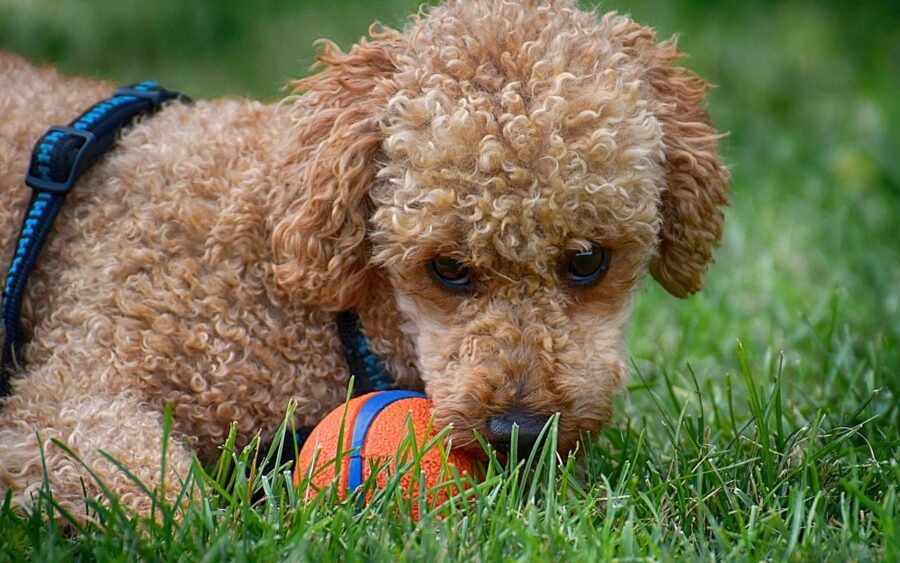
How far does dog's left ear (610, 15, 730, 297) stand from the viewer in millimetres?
3287

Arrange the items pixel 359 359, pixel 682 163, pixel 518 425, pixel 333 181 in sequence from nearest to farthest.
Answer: pixel 518 425, pixel 333 181, pixel 682 163, pixel 359 359

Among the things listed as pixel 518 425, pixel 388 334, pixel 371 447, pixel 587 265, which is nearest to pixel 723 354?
pixel 587 265

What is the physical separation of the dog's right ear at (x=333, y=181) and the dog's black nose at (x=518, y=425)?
23.1 inches

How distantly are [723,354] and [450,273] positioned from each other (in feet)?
6.24

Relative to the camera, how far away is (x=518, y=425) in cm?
293

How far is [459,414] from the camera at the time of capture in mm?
2992

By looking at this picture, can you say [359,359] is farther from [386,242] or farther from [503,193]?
[503,193]

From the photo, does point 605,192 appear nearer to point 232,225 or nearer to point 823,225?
point 232,225

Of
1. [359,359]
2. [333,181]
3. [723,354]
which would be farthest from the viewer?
[723,354]

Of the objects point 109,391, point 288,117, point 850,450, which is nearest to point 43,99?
point 288,117

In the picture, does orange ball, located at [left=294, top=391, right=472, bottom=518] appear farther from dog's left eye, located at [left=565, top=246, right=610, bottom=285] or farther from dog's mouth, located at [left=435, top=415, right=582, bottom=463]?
dog's left eye, located at [left=565, top=246, right=610, bottom=285]

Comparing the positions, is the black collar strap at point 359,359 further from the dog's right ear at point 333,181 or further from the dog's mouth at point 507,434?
the dog's mouth at point 507,434

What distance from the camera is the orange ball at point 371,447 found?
2922mm

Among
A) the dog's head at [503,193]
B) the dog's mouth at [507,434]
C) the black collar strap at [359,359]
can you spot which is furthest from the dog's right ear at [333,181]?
the dog's mouth at [507,434]
